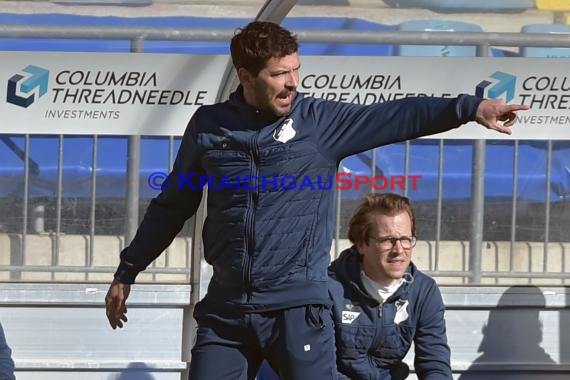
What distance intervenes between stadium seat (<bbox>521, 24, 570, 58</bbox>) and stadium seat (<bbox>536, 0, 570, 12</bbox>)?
0.15 m

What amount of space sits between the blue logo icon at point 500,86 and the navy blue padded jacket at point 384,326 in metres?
1.07

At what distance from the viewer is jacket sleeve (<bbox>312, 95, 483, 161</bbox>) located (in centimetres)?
371

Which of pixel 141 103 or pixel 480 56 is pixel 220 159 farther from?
pixel 480 56

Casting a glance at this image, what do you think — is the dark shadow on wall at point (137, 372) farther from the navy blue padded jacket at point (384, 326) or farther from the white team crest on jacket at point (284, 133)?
the white team crest on jacket at point (284, 133)

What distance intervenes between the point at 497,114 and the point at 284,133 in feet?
2.13

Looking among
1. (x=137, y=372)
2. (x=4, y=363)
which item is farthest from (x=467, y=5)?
(x=4, y=363)

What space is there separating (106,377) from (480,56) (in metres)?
2.21

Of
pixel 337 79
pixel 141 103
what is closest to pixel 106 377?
pixel 141 103

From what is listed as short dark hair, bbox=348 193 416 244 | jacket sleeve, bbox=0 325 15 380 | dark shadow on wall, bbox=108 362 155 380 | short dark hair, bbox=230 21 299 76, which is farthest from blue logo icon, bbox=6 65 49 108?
short dark hair, bbox=230 21 299 76

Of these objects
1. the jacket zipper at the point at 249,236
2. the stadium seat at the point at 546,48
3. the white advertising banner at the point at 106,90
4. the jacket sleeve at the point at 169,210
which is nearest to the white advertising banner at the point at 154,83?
the white advertising banner at the point at 106,90

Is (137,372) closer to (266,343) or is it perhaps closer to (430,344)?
(430,344)

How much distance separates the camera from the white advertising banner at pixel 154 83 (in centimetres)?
546

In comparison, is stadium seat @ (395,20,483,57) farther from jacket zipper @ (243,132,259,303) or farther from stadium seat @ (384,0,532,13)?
jacket zipper @ (243,132,259,303)

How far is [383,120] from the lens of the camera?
12.5ft
